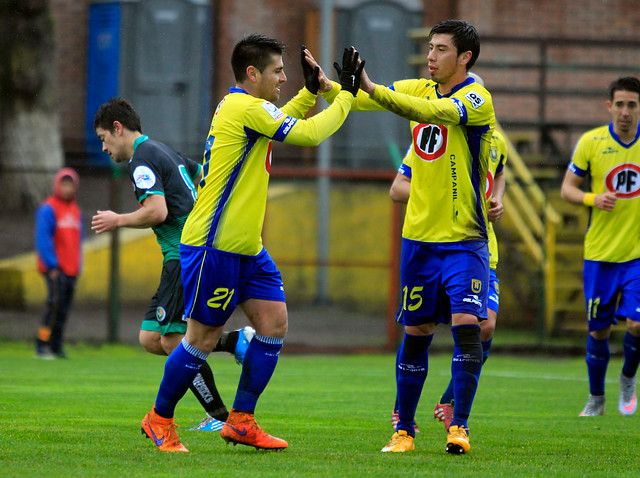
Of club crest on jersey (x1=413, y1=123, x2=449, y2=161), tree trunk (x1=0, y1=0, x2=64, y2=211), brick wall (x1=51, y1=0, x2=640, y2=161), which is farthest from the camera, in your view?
brick wall (x1=51, y1=0, x2=640, y2=161)

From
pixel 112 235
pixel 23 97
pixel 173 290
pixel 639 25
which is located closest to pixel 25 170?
pixel 112 235

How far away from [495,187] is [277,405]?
239 cm

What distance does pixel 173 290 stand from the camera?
6.85m

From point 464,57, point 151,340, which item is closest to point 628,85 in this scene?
point 464,57

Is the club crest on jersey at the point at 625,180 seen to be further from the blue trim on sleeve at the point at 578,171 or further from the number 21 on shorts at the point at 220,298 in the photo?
the number 21 on shorts at the point at 220,298

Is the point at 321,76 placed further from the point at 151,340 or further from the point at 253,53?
the point at 151,340

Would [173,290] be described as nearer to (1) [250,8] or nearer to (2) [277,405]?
(2) [277,405]

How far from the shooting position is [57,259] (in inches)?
528

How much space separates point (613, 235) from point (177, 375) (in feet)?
13.8

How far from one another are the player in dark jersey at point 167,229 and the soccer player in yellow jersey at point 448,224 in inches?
49.6

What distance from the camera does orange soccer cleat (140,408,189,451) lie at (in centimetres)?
588

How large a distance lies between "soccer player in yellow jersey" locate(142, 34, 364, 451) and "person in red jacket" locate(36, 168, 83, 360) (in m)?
7.57

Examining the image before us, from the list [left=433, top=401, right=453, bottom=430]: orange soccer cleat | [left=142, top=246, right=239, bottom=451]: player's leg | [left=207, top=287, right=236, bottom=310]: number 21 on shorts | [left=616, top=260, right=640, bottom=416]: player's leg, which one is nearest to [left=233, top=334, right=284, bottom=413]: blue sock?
[left=142, top=246, right=239, bottom=451]: player's leg

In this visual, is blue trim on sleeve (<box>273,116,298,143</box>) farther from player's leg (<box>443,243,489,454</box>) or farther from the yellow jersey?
player's leg (<box>443,243,489,454</box>)
